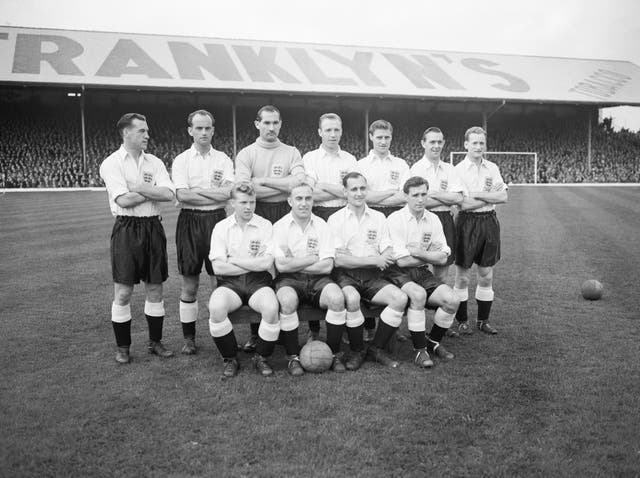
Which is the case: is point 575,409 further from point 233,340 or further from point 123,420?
point 123,420

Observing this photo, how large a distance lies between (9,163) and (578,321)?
28220 millimetres

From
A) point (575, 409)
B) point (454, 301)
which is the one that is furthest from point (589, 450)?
point (454, 301)

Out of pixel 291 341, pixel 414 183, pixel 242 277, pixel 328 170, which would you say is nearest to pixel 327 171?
pixel 328 170

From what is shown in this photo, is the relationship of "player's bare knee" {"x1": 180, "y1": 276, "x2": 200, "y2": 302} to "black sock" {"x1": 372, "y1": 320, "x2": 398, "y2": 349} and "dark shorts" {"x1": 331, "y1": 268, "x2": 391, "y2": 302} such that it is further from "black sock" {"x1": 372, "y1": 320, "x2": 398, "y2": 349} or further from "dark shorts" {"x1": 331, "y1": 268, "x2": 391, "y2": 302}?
"black sock" {"x1": 372, "y1": 320, "x2": 398, "y2": 349}

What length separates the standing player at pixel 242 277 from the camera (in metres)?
5.11

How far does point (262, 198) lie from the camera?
5957 mm

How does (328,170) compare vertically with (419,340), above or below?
above

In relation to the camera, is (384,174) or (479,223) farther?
(479,223)

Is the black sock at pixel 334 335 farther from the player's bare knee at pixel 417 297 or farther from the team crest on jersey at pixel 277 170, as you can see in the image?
the team crest on jersey at pixel 277 170

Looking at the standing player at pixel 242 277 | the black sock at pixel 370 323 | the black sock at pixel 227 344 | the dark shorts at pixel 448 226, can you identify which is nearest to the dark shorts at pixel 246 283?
the standing player at pixel 242 277

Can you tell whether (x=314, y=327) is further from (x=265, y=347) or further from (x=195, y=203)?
(x=195, y=203)

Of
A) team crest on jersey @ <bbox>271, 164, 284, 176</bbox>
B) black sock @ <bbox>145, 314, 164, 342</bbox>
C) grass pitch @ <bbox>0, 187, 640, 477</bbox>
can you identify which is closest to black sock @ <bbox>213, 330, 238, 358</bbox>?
grass pitch @ <bbox>0, 187, 640, 477</bbox>

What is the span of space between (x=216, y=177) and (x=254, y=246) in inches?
36.2

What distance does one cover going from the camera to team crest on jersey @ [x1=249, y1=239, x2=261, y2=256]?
544 cm
